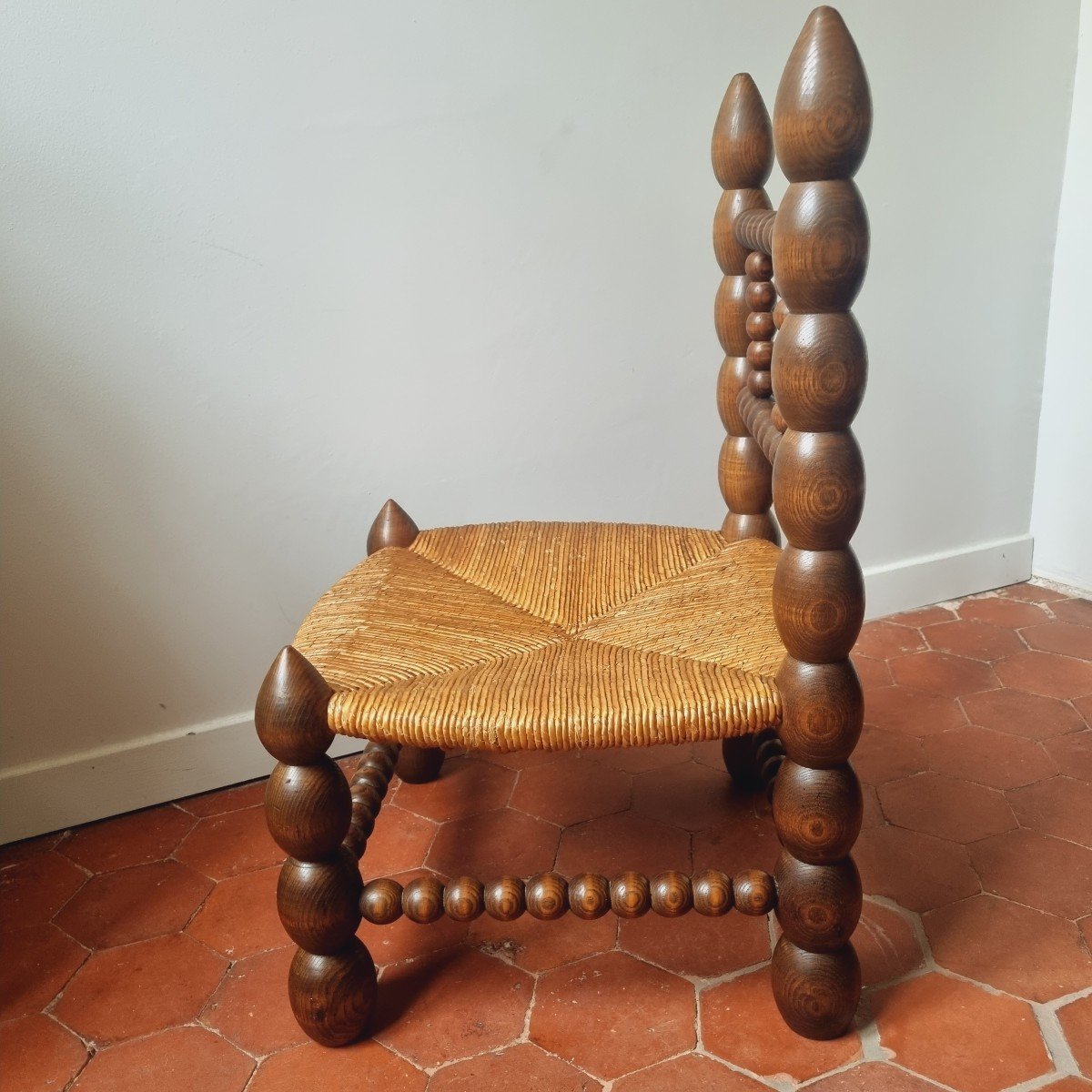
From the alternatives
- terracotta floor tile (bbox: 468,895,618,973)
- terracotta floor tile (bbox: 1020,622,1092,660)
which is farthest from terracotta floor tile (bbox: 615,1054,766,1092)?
terracotta floor tile (bbox: 1020,622,1092,660)

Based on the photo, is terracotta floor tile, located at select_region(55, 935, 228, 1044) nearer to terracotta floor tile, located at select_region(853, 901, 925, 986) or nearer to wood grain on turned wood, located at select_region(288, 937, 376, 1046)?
wood grain on turned wood, located at select_region(288, 937, 376, 1046)

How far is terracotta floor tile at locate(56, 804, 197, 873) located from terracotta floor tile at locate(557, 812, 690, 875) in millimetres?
725

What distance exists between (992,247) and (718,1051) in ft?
6.35

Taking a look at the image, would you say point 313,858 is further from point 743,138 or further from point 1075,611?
point 1075,611

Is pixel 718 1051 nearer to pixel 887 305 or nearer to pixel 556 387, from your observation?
pixel 556 387

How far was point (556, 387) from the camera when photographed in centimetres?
204

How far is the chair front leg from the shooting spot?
1.15m

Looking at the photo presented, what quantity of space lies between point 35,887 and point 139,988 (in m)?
0.39

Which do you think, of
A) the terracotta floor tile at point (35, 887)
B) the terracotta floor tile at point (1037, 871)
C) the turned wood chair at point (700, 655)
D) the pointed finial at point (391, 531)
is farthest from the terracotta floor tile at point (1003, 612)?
the terracotta floor tile at point (35, 887)

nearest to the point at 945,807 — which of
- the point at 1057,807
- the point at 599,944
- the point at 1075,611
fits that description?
the point at 1057,807

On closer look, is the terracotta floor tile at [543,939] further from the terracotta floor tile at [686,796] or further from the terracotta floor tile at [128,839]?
the terracotta floor tile at [128,839]

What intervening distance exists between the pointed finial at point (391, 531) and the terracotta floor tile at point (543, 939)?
0.61 m

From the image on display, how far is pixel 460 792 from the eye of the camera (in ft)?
6.20

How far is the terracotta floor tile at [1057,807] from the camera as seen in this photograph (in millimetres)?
1643
